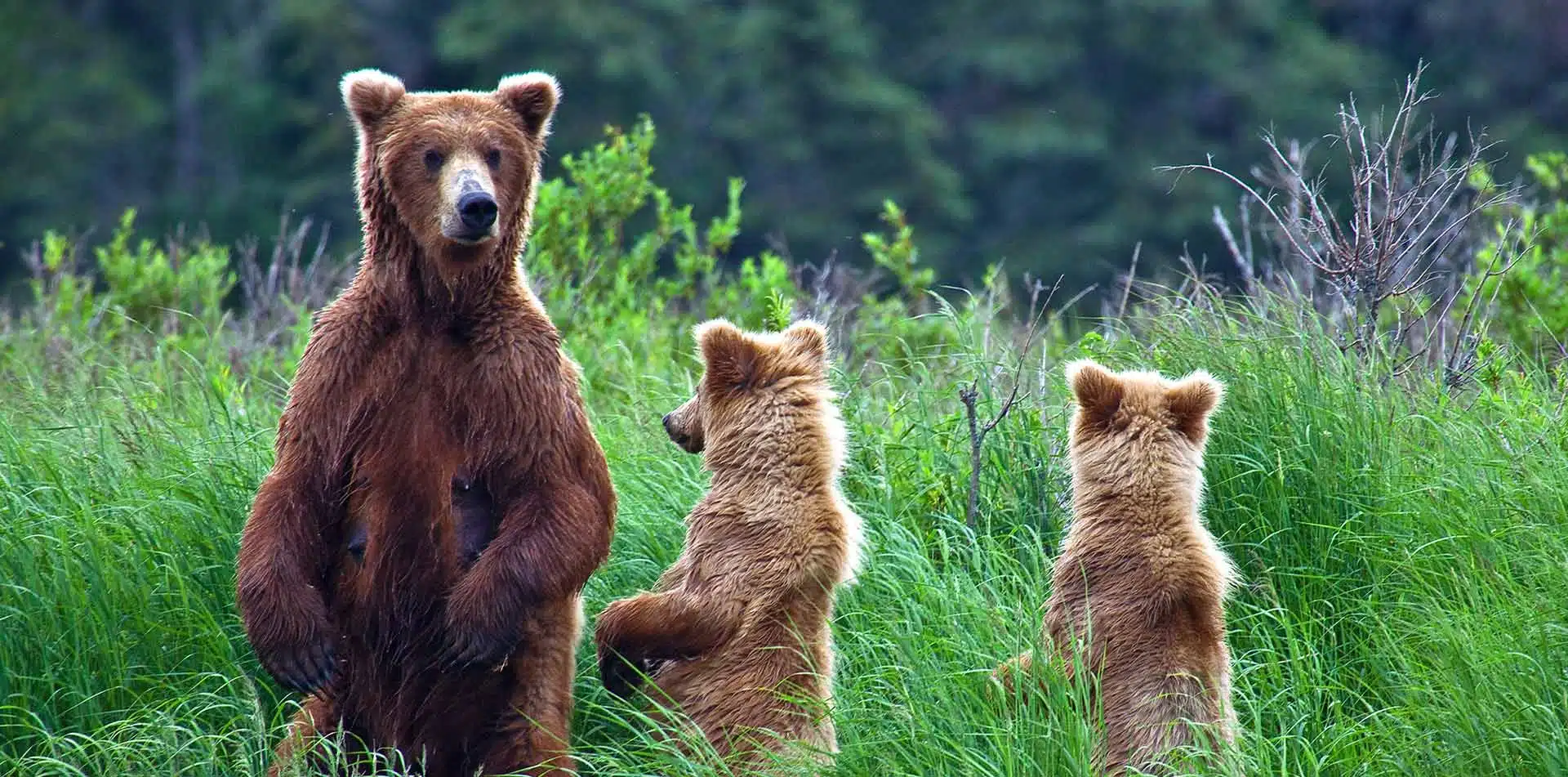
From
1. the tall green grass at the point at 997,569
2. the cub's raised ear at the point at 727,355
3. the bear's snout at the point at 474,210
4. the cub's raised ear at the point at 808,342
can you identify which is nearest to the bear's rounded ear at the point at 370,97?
the bear's snout at the point at 474,210

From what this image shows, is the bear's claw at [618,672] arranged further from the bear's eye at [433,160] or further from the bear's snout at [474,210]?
the bear's eye at [433,160]

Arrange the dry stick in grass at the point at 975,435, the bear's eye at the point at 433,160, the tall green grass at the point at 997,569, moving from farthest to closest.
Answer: the dry stick in grass at the point at 975,435, the bear's eye at the point at 433,160, the tall green grass at the point at 997,569

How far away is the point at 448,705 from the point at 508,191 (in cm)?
115

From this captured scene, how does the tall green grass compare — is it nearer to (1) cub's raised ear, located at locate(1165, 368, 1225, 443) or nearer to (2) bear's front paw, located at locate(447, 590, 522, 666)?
Result: (2) bear's front paw, located at locate(447, 590, 522, 666)

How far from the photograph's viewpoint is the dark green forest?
68.8ft

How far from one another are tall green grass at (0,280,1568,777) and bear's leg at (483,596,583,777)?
13cm

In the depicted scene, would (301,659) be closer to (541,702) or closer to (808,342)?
(541,702)

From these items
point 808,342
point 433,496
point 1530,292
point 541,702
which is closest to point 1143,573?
point 808,342

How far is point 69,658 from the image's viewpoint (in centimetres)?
454

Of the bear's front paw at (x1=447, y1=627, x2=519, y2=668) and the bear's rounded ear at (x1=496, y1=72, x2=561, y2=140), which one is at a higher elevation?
the bear's rounded ear at (x1=496, y1=72, x2=561, y2=140)

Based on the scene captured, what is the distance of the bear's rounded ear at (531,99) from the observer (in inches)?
168

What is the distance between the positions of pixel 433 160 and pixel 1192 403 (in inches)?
67.3

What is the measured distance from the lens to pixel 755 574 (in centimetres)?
399

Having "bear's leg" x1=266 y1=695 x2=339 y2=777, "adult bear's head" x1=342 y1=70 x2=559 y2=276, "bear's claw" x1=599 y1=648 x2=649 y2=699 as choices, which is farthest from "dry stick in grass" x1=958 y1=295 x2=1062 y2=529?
"bear's leg" x1=266 y1=695 x2=339 y2=777
